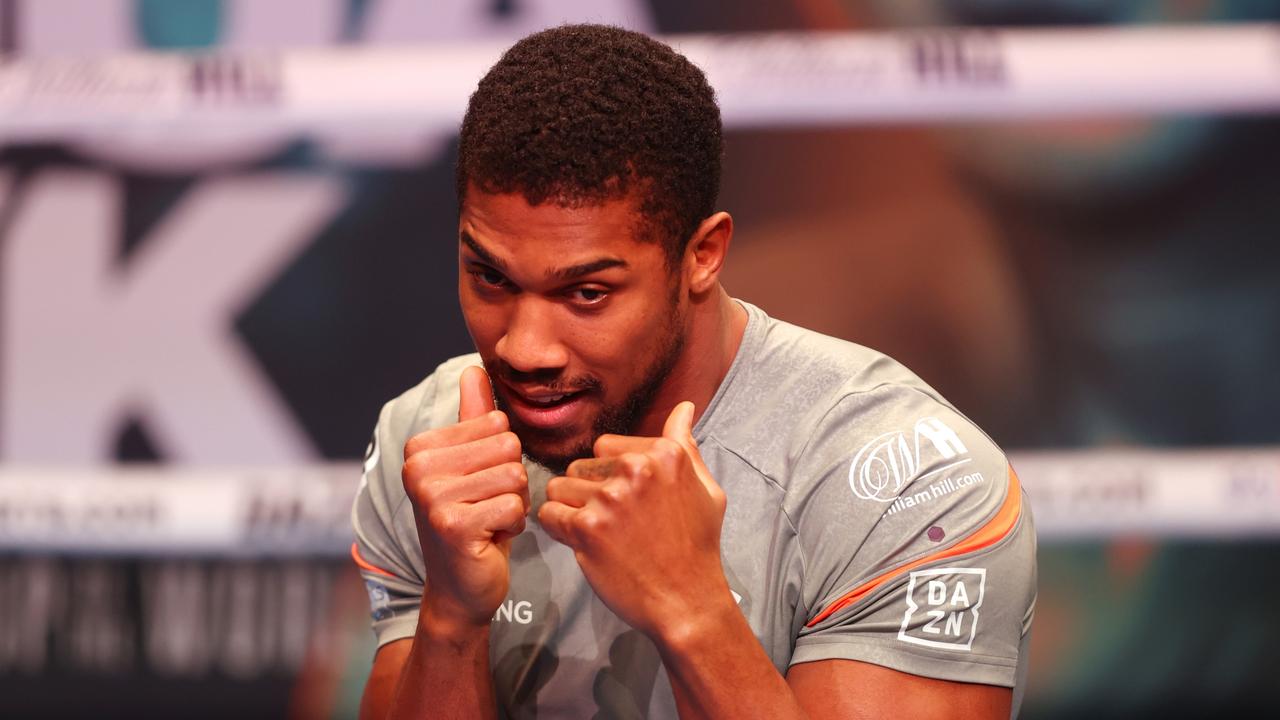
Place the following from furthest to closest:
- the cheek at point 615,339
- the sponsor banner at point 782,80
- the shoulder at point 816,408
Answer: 1. the sponsor banner at point 782,80
2. the shoulder at point 816,408
3. the cheek at point 615,339

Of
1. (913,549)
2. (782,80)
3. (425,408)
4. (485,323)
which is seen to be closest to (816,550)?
(913,549)

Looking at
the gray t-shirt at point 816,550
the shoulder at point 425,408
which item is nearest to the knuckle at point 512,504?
the gray t-shirt at point 816,550

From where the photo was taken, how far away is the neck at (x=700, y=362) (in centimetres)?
141

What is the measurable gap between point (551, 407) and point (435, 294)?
1418mm

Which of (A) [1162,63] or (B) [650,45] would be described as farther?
(A) [1162,63]

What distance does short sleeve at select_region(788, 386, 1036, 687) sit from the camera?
1.27 m

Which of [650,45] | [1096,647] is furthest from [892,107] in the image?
[650,45]

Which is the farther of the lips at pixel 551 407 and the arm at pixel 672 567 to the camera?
the lips at pixel 551 407

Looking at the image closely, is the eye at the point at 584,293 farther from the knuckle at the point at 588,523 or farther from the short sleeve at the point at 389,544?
the short sleeve at the point at 389,544

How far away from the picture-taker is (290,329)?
2.71 meters

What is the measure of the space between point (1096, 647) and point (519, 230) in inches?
77.0

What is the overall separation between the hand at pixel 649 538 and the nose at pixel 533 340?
0.13m

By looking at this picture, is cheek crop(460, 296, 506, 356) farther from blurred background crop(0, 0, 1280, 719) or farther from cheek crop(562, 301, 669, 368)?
blurred background crop(0, 0, 1280, 719)

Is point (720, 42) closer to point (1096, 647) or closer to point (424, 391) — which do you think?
point (424, 391)
